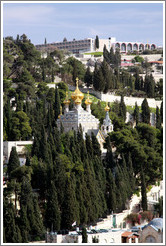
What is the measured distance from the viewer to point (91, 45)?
108 meters

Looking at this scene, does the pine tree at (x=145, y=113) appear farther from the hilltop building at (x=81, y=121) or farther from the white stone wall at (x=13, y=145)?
the white stone wall at (x=13, y=145)

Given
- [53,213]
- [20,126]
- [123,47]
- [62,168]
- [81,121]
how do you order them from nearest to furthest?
[53,213], [62,168], [20,126], [81,121], [123,47]

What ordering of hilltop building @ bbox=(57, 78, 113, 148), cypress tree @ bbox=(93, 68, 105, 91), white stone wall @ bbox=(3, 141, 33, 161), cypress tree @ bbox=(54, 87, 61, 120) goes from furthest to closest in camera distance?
cypress tree @ bbox=(93, 68, 105, 91) < cypress tree @ bbox=(54, 87, 61, 120) < hilltop building @ bbox=(57, 78, 113, 148) < white stone wall @ bbox=(3, 141, 33, 161)

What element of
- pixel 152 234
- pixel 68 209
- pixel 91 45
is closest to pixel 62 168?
pixel 68 209

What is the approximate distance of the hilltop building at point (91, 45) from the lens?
355ft

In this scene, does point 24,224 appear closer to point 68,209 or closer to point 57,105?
point 68,209

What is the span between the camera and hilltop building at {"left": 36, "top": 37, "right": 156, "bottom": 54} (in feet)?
355

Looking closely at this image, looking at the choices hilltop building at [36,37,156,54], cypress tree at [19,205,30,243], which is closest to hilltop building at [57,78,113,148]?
cypress tree at [19,205,30,243]

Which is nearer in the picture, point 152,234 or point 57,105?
point 152,234

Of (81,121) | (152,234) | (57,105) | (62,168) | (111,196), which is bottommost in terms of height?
(152,234)

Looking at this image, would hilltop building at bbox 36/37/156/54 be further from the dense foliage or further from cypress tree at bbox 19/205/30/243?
cypress tree at bbox 19/205/30/243

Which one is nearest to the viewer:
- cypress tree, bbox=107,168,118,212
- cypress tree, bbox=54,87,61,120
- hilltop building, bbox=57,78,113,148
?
cypress tree, bbox=107,168,118,212

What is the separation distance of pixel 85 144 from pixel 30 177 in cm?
737

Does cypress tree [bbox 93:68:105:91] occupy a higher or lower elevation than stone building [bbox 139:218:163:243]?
higher
